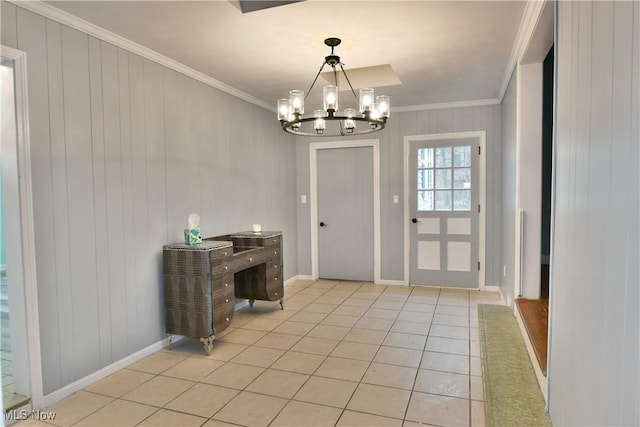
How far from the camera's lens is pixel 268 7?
8.14 ft

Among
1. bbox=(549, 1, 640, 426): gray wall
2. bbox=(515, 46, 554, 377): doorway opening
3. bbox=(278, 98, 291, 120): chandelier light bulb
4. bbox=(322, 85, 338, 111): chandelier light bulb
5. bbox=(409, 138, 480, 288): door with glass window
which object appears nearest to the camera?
bbox=(549, 1, 640, 426): gray wall

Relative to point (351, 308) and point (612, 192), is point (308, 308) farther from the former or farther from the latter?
point (612, 192)

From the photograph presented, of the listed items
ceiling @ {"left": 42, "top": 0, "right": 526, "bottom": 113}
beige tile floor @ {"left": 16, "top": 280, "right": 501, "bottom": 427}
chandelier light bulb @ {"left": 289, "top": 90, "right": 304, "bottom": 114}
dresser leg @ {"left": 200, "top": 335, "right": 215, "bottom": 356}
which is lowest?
beige tile floor @ {"left": 16, "top": 280, "right": 501, "bottom": 427}

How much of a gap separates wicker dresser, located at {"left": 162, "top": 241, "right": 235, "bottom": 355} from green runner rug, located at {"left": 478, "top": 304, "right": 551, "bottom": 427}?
2.08m

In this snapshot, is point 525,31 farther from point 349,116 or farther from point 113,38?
point 113,38

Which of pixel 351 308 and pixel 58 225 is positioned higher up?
pixel 58 225

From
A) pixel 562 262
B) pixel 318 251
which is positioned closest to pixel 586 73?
pixel 562 262

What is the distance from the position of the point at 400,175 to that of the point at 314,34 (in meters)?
2.81

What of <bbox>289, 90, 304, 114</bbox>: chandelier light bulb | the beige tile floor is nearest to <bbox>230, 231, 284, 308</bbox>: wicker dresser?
the beige tile floor

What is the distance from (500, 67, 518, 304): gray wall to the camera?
367 centimetres

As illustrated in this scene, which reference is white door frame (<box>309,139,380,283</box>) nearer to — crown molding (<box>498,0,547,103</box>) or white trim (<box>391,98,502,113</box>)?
white trim (<box>391,98,502,113</box>)

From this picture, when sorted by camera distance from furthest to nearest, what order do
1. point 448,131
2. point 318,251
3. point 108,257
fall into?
1. point 318,251
2. point 448,131
3. point 108,257

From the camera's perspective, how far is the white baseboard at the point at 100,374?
2461 millimetres

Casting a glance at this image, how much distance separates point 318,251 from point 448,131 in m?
2.47
